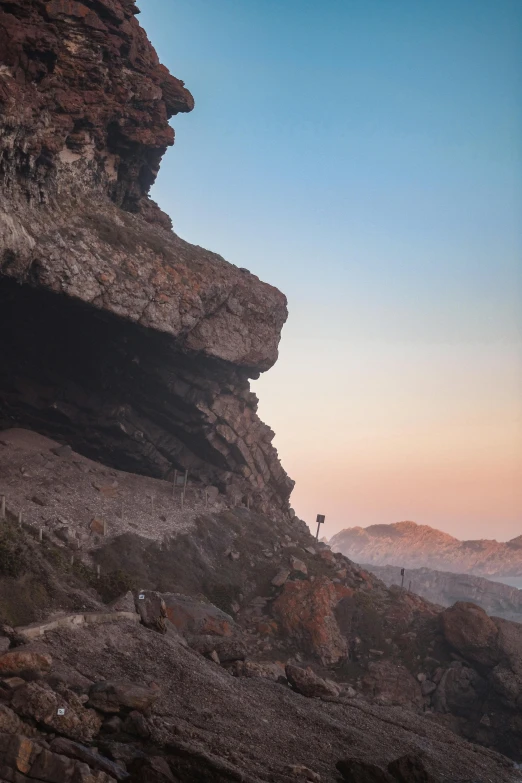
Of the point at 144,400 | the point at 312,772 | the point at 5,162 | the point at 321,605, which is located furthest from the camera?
the point at 144,400

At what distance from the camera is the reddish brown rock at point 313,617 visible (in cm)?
5247

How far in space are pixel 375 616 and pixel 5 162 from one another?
4218 centimetres

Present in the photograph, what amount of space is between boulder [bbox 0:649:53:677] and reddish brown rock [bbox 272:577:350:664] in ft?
107

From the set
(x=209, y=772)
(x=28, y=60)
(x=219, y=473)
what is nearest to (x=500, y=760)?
(x=209, y=772)

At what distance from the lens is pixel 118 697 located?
22.2 meters

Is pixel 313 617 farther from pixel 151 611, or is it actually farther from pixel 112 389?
pixel 112 389

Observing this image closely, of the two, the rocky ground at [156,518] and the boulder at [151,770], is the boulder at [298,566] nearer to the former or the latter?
the rocky ground at [156,518]

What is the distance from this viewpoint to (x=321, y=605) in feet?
180

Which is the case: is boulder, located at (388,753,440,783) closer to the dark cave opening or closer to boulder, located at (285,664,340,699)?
boulder, located at (285,664,340,699)

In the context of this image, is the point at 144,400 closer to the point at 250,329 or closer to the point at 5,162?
the point at 250,329

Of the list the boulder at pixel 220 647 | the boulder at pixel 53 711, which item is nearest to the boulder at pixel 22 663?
the boulder at pixel 53 711

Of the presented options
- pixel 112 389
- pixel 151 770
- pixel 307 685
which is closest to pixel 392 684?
pixel 307 685

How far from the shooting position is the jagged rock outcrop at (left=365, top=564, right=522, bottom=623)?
14088cm

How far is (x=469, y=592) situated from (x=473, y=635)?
318ft
